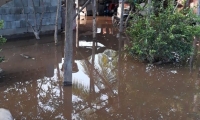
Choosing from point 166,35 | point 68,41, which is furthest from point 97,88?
point 166,35

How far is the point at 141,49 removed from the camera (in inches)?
323

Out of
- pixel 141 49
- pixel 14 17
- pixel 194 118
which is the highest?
pixel 14 17

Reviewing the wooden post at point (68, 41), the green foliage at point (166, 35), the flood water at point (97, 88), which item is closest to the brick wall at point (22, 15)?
the flood water at point (97, 88)

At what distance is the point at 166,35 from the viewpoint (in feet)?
26.2

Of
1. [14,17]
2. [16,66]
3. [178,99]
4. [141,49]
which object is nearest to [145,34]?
[141,49]

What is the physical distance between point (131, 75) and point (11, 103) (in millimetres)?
3263

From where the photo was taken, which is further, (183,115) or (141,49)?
(141,49)

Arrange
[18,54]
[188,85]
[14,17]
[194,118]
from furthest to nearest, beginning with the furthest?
[14,17] → [18,54] → [188,85] → [194,118]

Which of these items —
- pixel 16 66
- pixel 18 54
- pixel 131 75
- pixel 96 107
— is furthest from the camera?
pixel 18 54

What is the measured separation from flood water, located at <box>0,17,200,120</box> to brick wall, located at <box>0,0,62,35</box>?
5.64 ft

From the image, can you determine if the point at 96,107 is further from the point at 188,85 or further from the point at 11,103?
the point at 188,85

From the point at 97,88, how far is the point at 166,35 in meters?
2.71

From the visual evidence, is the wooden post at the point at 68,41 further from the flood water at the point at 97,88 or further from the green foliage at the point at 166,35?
the green foliage at the point at 166,35

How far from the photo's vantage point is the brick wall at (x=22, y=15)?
11.2 meters
